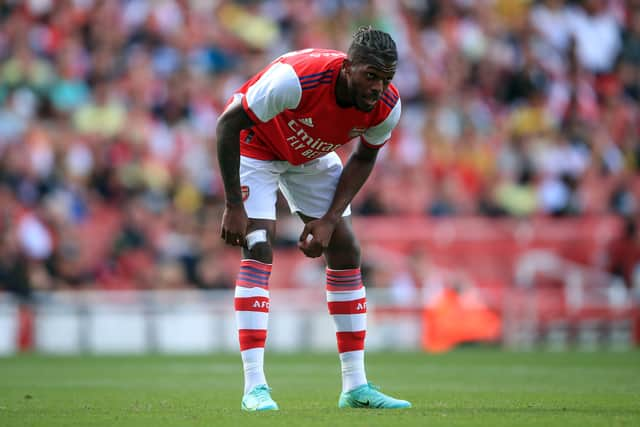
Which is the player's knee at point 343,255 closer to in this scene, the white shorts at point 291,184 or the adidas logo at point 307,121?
the white shorts at point 291,184

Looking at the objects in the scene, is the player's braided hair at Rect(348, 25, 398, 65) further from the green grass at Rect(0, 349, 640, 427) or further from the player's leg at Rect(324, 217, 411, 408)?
the green grass at Rect(0, 349, 640, 427)

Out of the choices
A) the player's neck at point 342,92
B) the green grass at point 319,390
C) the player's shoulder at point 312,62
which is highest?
the player's shoulder at point 312,62

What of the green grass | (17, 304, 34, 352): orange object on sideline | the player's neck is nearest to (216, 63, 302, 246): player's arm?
the player's neck

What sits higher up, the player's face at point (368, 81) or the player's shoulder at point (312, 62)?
the player's shoulder at point (312, 62)

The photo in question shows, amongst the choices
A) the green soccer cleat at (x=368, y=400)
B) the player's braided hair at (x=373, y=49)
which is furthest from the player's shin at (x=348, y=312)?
the player's braided hair at (x=373, y=49)

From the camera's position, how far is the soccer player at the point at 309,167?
6.16 m

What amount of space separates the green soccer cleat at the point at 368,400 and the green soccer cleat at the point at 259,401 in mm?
543

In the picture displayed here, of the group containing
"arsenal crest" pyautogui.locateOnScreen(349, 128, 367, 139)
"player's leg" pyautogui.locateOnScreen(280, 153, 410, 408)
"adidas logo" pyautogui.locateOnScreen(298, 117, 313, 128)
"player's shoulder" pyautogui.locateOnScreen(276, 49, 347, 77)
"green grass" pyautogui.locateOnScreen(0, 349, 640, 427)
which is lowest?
"green grass" pyautogui.locateOnScreen(0, 349, 640, 427)

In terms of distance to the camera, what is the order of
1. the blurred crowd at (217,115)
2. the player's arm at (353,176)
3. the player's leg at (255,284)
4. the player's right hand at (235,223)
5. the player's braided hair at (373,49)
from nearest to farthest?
the player's braided hair at (373,49) < the player's right hand at (235,223) < the player's leg at (255,284) < the player's arm at (353,176) < the blurred crowd at (217,115)

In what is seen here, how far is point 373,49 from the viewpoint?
6.05 metres

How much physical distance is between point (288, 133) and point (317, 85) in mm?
370

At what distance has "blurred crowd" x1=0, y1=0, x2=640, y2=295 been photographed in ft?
55.1

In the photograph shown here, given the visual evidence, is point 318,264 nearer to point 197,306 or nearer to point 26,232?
point 197,306

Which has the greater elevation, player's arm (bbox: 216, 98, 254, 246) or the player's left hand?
player's arm (bbox: 216, 98, 254, 246)
